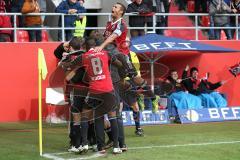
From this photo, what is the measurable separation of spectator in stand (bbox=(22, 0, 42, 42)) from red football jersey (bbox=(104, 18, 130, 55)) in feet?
18.3

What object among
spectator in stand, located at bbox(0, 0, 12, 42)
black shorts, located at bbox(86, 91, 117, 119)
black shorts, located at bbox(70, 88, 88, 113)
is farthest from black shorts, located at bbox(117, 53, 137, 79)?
spectator in stand, located at bbox(0, 0, 12, 42)

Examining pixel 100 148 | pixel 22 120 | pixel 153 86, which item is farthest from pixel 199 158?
pixel 22 120

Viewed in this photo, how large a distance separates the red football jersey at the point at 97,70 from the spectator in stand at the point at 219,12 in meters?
9.81

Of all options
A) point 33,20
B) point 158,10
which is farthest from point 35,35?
point 158,10

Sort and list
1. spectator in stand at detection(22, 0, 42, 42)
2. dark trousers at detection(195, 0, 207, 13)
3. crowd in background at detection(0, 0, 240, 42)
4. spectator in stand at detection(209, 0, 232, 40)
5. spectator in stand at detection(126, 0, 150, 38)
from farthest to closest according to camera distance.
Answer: dark trousers at detection(195, 0, 207, 13)
spectator in stand at detection(209, 0, 232, 40)
spectator in stand at detection(126, 0, 150, 38)
crowd in background at detection(0, 0, 240, 42)
spectator in stand at detection(22, 0, 42, 42)

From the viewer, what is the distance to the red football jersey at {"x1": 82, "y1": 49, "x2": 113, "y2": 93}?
10820 mm

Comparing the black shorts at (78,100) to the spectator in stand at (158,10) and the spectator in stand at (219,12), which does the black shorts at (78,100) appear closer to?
the spectator in stand at (158,10)

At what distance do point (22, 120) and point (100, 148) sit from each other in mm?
6747

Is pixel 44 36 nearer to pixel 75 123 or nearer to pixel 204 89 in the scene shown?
pixel 204 89

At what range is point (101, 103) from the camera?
11.0 meters

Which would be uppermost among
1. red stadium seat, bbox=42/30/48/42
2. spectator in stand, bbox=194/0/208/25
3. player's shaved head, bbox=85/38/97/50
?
spectator in stand, bbox=194/0/208/25

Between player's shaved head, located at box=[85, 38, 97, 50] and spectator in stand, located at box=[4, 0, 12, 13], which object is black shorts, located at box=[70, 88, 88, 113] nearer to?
player's shaved head, located at box=[85, 38, 97, 50]

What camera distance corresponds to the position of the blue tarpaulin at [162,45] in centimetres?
1669

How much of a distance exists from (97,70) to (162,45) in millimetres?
6406
